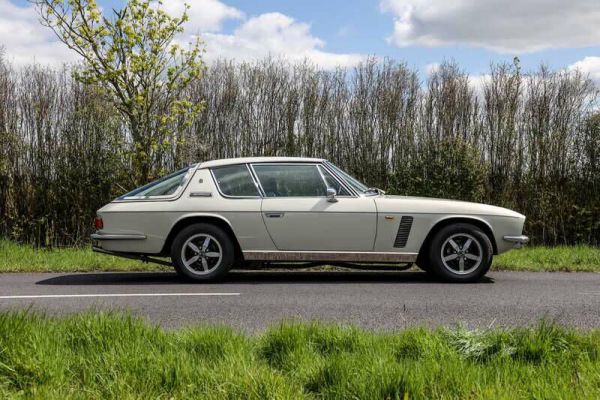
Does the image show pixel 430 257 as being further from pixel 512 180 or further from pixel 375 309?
pixel 512 180

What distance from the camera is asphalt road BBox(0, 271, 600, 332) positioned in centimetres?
624

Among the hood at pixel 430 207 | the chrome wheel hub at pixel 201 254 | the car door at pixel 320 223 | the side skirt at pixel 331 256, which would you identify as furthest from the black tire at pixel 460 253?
the chrome wheel hub at pixel 201 254

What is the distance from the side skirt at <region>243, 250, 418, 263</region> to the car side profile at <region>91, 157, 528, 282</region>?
0.01 m

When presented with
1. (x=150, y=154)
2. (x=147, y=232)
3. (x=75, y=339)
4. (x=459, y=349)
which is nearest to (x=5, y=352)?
(x=75, y=339)

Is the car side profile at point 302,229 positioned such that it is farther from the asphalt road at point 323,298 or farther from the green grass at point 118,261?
the green grass at point 118,261

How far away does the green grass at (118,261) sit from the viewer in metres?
10.3

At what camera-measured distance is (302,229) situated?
8.56 metres

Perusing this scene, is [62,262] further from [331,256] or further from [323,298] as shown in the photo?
[323,298]

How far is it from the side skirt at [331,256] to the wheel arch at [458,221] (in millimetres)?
237

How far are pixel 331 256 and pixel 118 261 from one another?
3933 mm

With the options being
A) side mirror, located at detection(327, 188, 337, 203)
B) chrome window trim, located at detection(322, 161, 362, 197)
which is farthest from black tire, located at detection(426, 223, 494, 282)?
side mirror, located at detection(327, 188, 337, 203)

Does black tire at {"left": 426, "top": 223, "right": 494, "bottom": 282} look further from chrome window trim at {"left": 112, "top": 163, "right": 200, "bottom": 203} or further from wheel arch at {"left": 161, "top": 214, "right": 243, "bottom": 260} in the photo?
chrome window trim at {"left": 112, "top": 163, "right": 200, "bottom": 203}

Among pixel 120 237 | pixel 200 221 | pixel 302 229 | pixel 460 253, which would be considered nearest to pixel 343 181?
pixel 302 229

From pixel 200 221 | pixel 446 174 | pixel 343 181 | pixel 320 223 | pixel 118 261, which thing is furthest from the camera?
pixel 446 174
